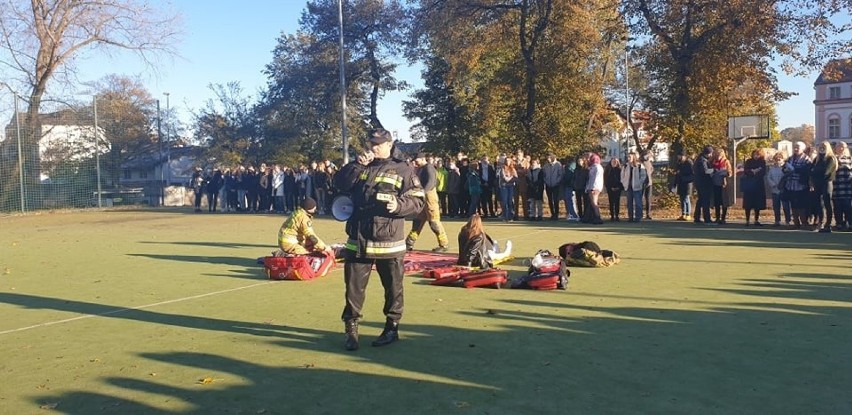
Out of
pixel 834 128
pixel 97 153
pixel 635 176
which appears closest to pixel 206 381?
pixel 635 176

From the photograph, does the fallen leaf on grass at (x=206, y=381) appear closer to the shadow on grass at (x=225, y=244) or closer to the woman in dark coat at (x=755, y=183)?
the shadow on grass at (x=225, y=244)

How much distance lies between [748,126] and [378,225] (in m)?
17.5

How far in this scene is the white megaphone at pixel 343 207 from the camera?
6559 mm

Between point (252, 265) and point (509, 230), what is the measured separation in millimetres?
7112

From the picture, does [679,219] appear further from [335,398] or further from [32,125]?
[32,125]

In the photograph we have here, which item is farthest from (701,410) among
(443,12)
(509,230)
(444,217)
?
(443,12)

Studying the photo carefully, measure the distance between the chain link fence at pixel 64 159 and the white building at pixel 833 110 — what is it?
79.9m

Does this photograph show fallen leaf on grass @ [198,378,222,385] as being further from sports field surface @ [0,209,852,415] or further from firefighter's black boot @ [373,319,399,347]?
firefighter's black boot @ [373,319,399,347]

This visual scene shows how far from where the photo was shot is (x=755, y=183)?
17.1 meters

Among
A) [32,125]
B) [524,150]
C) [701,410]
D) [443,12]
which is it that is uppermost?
[443,12]

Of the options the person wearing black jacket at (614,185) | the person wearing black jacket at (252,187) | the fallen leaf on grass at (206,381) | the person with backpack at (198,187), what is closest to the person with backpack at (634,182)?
the person wearing black jacket at (614,185)

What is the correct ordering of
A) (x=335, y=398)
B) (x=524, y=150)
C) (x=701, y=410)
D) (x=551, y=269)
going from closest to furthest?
(x=701, y=410)
(x=335, y=398)
(x=551, y=269)
(x=524, y=150)

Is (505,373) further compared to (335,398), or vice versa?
(505,373)

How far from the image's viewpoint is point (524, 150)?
2822 centimetres
